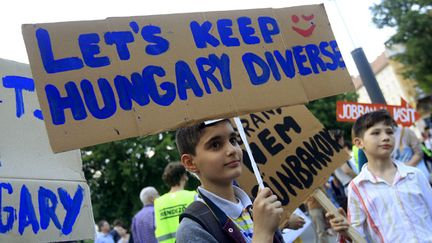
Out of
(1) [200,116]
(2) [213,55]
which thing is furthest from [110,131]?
(2) [213,55]

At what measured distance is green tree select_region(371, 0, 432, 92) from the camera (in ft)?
87.8

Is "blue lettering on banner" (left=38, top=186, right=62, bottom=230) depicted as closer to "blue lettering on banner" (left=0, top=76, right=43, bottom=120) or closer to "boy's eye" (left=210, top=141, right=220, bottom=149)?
"blue lettering on banner" (left=0, top=76, right=43, bottom=120)

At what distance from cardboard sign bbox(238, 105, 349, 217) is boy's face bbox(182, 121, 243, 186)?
96 centimetres

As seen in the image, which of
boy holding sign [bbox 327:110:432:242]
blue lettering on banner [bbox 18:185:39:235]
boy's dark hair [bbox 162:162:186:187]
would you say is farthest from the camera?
boy's dark hair [bbox 162:162:186:187]

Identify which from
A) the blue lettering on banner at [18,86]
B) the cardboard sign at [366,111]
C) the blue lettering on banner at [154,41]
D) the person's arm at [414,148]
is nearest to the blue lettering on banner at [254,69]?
the blue lettering on banner at [154,41]

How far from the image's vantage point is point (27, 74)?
2621mm

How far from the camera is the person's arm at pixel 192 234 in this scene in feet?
5.72

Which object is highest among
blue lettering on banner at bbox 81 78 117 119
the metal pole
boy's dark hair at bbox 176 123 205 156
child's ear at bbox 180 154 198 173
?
the metal pole

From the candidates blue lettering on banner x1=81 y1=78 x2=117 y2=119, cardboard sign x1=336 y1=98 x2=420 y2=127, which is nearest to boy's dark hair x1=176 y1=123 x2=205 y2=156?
blue lettering on banner x1=81 y1=78 x2=117 y2=119

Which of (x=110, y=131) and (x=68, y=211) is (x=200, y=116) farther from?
(x=68, y=211)

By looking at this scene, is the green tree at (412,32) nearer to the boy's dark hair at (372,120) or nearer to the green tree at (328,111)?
the green tree at (328,111)

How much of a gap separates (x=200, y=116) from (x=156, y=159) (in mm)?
21257

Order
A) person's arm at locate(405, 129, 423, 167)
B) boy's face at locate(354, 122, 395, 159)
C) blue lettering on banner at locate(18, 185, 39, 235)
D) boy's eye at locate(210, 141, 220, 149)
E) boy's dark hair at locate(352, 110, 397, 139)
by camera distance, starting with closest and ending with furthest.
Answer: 1. boy's eye at locate(210, 141, 220, 149)
2. blue lettering on banner at locate(18, 185, 39, 235)
3. boy's face at locate(354, 122, 395, 159)
4. boy's dark hair at locate(352, 110, 397, 139)
5. person's arm at locate(405, 129, 423, 167)

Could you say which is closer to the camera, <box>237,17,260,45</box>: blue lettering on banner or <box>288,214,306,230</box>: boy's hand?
<box>237,17,260,45</box>: blue lettering on banner
